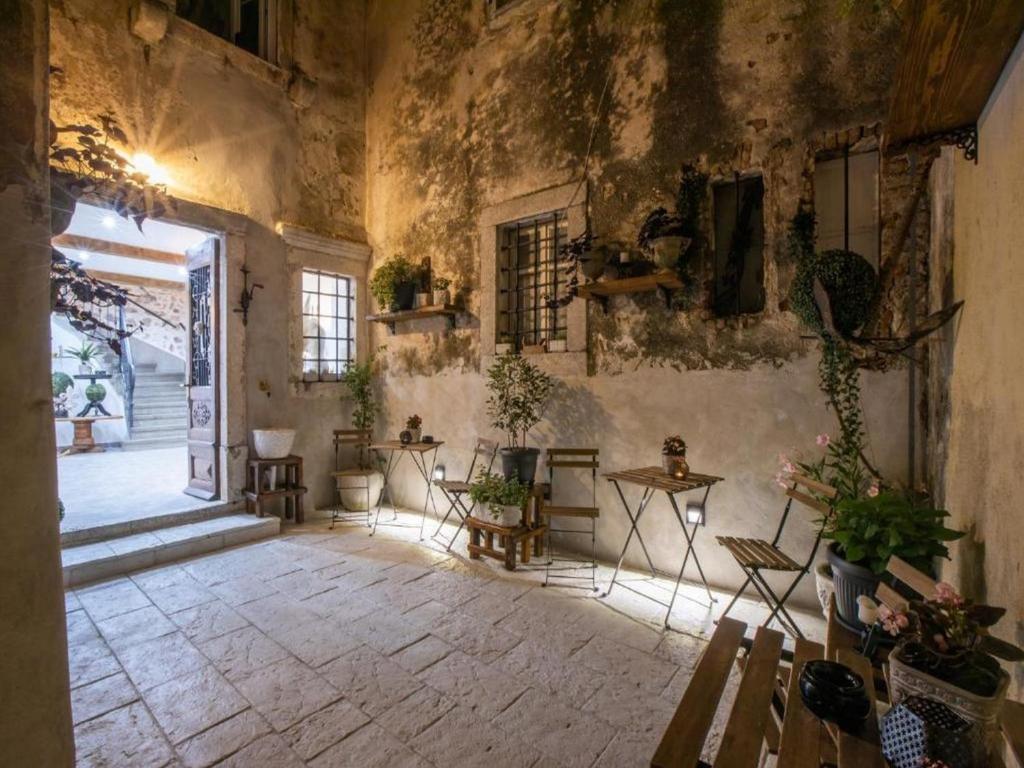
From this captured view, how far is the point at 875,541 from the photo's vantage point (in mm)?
2209

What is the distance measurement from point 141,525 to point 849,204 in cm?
635

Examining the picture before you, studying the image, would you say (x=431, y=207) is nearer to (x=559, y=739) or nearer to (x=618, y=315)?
(x=618, y=315)

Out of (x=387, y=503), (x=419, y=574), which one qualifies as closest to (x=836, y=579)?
(x=419, y=574)

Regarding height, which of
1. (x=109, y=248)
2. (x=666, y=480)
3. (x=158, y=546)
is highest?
(x=109, y=248)

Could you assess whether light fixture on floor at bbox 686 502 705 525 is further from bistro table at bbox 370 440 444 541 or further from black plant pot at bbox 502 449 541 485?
bistro table at bbox 370 440 444 541

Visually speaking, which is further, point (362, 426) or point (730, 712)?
point (362, 426)

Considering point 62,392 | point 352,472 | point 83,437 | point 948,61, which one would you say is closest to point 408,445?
point 352,472

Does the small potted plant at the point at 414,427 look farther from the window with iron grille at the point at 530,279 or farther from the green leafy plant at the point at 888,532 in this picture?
the green leafy plant at the point at 888,532

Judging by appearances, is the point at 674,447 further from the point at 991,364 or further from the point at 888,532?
the point at 991,364

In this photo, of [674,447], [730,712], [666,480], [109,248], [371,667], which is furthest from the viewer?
[109,248]

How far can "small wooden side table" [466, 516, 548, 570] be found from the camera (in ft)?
13.0

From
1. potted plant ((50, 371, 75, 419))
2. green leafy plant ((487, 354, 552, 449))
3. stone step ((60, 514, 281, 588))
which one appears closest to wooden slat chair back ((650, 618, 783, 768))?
green leafy plant ((487, 354, 552, 449))

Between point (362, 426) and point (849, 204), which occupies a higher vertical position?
point (849, 204)

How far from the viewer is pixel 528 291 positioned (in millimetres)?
5004
